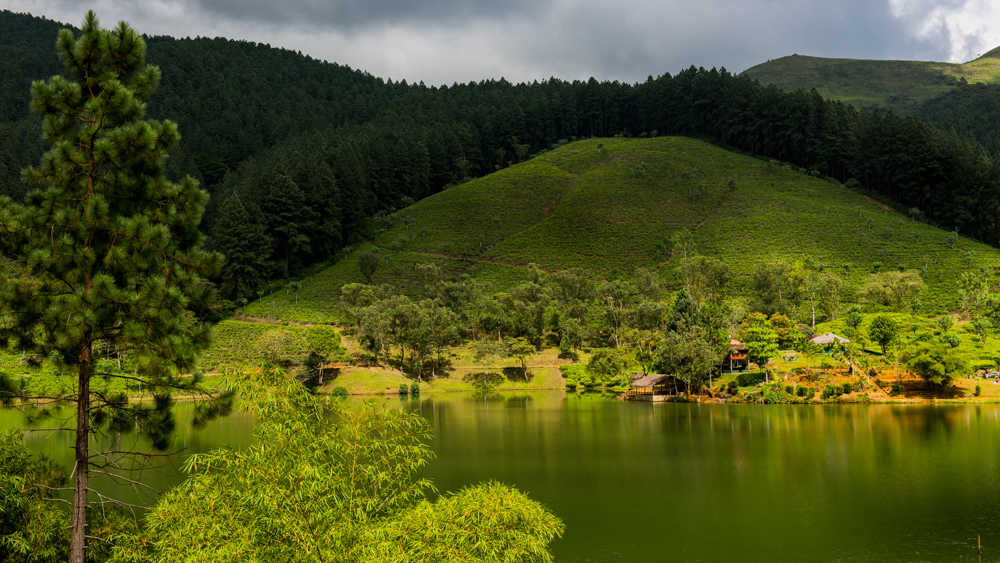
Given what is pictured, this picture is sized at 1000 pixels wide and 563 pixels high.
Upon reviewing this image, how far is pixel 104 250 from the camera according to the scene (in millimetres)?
11867

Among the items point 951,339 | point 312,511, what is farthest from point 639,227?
point 312,511

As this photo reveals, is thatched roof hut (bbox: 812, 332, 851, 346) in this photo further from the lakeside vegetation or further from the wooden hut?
the wooden hut

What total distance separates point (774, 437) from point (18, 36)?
224 m

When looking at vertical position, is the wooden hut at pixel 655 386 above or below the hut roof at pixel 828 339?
below

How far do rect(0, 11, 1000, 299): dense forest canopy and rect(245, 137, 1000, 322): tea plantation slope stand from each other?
7011 mm

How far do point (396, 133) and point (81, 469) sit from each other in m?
125

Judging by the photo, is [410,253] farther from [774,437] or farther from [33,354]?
[33,354]

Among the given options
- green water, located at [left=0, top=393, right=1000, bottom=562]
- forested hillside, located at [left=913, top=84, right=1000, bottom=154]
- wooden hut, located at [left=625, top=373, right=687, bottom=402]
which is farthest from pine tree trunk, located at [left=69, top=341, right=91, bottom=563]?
forested hillside, located at [left=913, top=84, right=1000, bottom=154]

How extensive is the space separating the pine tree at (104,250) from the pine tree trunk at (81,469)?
3cm

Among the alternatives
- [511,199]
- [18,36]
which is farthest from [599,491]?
[18,36]

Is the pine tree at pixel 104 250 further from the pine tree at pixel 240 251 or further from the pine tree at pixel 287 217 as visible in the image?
the pine tree at pixel 287 217

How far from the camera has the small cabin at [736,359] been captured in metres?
61.9

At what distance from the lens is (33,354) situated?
11555 mm

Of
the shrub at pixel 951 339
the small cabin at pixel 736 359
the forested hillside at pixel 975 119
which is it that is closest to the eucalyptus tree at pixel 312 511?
the small cabin at pixel 736 359
